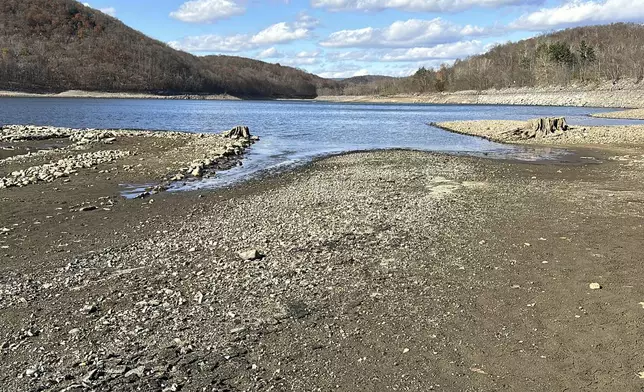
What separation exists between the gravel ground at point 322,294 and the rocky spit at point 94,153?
446 centimetres

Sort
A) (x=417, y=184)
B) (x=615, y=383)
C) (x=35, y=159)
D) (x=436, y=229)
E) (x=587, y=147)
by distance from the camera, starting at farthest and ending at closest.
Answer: (x=587, y=147) → (x=35, y=159) → (x=417, y=184) → (x=436, y=229) → (x=615, y=383)

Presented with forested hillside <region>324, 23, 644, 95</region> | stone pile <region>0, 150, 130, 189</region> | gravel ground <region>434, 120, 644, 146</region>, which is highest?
forested hillside <region>324, 23, 644, 95</region>

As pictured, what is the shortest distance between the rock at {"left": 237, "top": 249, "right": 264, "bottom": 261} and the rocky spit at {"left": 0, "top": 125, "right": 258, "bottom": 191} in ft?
29.5

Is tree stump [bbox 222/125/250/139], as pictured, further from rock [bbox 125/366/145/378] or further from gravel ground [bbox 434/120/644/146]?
rock [bbox 125/366/145/378]

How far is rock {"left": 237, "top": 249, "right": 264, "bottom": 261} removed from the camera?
905 centimetres

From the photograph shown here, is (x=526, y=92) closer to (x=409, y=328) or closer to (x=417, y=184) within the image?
(x=417, y=184)

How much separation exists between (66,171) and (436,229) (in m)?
14.5

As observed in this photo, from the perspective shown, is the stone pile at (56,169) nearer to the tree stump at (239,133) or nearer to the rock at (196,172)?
the rock at (196,172)

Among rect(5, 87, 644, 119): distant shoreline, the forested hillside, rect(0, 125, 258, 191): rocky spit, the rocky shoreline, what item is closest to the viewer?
rect(0, 125, 258, 191): rocky spit

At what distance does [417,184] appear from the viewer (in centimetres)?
1730

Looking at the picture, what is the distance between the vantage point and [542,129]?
36.1m

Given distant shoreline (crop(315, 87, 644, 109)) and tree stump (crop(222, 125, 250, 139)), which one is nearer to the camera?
tree stump (crop(222, 125, 250, 139))

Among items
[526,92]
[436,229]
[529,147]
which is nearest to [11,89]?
[526,92]

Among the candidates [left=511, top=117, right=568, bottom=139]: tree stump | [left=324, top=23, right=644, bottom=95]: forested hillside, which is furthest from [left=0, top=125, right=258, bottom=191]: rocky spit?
[left=324, top=23, right=644, bottom=95]: forested hillside
